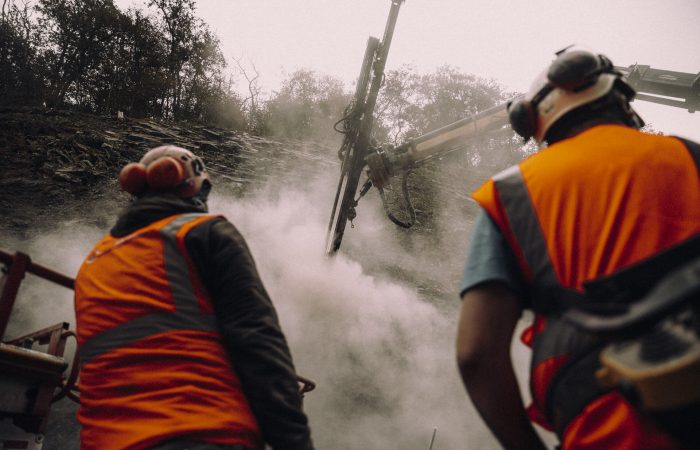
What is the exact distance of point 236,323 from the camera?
1365 millimetres

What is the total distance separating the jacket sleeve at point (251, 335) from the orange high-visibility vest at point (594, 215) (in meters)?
0.84

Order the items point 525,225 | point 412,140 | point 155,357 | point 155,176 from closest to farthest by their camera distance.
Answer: point 525,225 → point 155,357 → point 155,176 → point 412,140

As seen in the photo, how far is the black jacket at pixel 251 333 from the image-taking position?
131 centimetres

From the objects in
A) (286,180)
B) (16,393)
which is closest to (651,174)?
(16,393)

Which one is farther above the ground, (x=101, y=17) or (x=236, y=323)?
(x=101, y=17)

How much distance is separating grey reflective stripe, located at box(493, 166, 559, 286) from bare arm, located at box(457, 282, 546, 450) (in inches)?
4.2

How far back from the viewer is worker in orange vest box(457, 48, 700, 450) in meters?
Answer: 0.80

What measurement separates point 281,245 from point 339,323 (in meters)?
2.82

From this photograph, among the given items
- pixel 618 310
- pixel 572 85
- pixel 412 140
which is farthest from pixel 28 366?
pixel 412 140

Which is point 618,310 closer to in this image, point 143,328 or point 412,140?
point 143,328

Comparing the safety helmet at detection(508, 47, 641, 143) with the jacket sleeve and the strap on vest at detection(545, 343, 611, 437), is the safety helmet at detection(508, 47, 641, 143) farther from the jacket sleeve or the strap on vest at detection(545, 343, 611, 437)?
the jacket sleeve

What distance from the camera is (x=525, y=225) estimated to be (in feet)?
3.05

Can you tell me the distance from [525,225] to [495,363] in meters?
0.38

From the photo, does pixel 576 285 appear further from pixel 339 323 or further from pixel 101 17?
pixel 101 17
